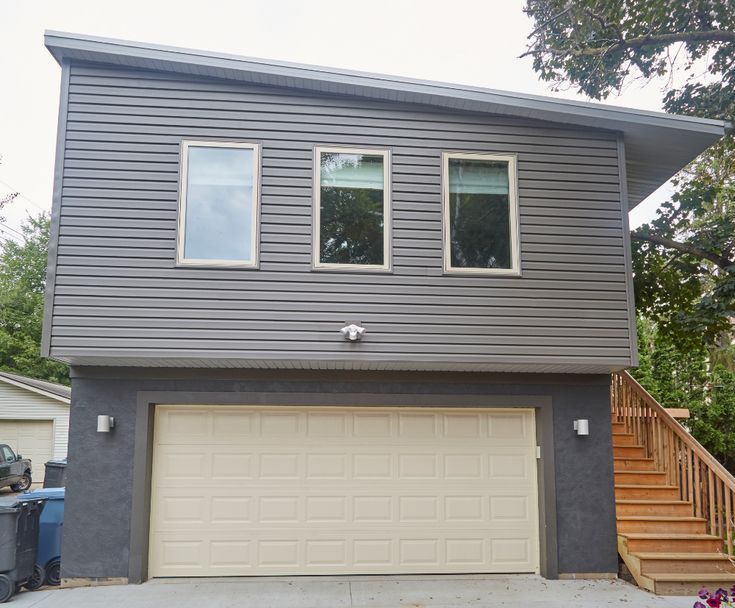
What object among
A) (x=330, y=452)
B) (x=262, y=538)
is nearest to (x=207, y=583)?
(x=262, y=538)

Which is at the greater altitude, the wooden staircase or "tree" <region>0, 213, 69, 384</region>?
"tree" <region>0, 213, 69, 384</region>

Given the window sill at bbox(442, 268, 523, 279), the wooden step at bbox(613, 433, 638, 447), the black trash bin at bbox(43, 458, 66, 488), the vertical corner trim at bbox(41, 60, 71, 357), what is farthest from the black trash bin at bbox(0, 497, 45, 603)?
the wooden step at bbox(613, 433, 638, 447)

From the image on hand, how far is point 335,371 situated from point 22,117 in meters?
33.7

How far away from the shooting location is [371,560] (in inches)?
268

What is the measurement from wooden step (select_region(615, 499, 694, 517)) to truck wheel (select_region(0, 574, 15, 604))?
6.09m

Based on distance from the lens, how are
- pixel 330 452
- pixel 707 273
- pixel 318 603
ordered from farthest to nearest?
pixel 707 273 → pixel 330 452 → pixel 318 603

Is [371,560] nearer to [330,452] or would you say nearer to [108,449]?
[330,452]

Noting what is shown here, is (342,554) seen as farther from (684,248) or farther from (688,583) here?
(684,248)

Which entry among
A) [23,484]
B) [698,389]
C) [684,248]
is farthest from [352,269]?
[23,484]

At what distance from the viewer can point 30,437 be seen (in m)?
17.4

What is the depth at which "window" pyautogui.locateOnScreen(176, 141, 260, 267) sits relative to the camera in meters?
6.38

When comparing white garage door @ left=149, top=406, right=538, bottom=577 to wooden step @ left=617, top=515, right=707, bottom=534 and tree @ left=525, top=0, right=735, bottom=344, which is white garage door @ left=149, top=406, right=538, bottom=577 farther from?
tree @ left=525, top=0, right=735, bottom=344

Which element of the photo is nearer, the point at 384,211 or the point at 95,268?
the point at 95,268

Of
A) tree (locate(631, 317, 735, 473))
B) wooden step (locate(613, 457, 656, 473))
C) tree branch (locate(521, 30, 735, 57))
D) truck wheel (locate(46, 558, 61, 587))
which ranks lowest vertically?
truck wheel (locate(46, 558, 61, 587))
